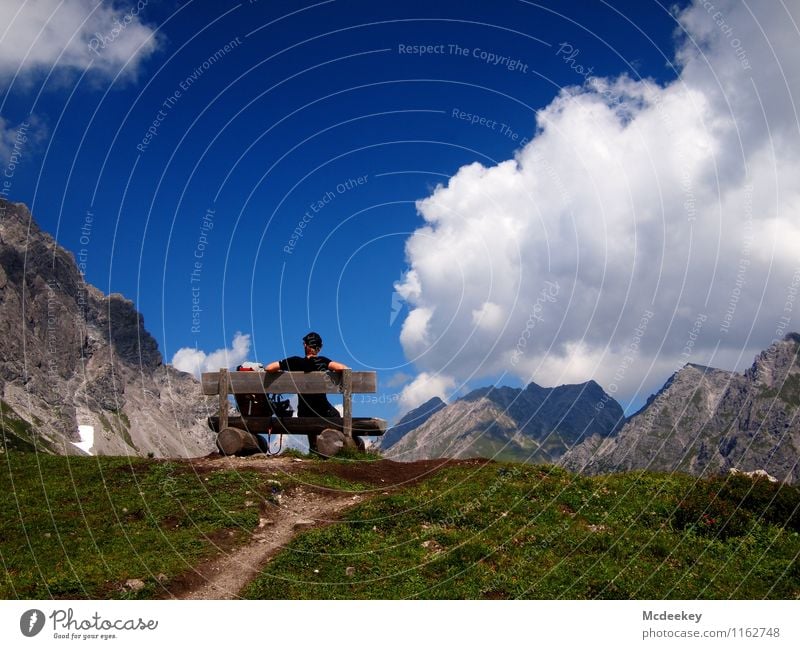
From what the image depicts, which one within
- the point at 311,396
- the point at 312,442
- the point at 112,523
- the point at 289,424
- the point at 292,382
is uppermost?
the point at 292,382

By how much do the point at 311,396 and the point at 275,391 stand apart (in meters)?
1.34

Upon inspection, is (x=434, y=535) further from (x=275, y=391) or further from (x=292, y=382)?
(x=275, y=391)

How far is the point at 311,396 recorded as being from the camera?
Result: 22.8 m

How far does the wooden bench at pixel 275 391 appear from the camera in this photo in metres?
21.9

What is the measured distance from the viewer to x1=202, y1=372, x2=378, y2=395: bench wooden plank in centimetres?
2181

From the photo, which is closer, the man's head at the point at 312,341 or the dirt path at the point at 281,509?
the dirt path at the point at 281,509

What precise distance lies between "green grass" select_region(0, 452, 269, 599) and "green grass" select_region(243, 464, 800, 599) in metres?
2.12

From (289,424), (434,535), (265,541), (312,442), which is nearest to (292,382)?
(289,424)

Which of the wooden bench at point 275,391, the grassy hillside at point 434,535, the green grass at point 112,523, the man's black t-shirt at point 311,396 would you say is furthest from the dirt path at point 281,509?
the man's black t-shirt at point 311,396

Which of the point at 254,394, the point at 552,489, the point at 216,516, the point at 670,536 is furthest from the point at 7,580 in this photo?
the point at 670,536

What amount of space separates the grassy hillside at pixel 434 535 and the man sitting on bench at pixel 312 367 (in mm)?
2896

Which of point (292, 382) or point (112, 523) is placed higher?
point (292, 382)

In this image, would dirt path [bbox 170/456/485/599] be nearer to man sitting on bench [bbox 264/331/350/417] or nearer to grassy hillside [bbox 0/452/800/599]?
grassy hillside [bbox 0/452/800/599]

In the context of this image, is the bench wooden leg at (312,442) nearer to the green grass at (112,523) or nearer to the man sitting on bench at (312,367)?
the man sitting on bench at (312,367)
